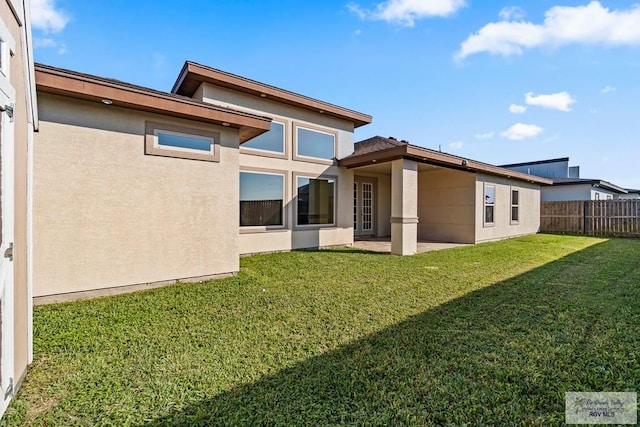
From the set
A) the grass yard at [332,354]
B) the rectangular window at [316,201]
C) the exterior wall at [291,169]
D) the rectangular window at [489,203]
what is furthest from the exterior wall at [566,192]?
the rectangular window at [316,201]

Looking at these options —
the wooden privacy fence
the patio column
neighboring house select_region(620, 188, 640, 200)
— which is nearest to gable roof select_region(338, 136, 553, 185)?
the patio column

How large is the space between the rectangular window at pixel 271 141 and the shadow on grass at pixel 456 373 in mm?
6766

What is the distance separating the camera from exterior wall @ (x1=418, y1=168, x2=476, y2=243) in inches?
459

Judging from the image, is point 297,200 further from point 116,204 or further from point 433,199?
point 433,199

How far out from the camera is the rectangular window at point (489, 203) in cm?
1207

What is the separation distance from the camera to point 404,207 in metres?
9.02

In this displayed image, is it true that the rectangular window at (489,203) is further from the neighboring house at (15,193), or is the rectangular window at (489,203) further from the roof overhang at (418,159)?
the neighboring house at (15,193)

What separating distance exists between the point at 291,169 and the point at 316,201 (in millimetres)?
1430

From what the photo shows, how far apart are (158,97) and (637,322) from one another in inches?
292

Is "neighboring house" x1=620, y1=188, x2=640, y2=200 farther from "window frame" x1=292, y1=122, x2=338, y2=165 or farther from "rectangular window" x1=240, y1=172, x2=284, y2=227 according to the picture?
"rectangular window" x1=240, y1=172, x2=284, y2=227

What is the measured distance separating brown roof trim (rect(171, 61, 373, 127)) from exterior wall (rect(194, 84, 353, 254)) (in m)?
0.20

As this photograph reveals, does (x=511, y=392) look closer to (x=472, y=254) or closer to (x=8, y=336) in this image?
(x=8, y=336)

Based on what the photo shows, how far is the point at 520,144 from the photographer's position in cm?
1962

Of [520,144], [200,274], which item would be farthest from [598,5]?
[520,144]
